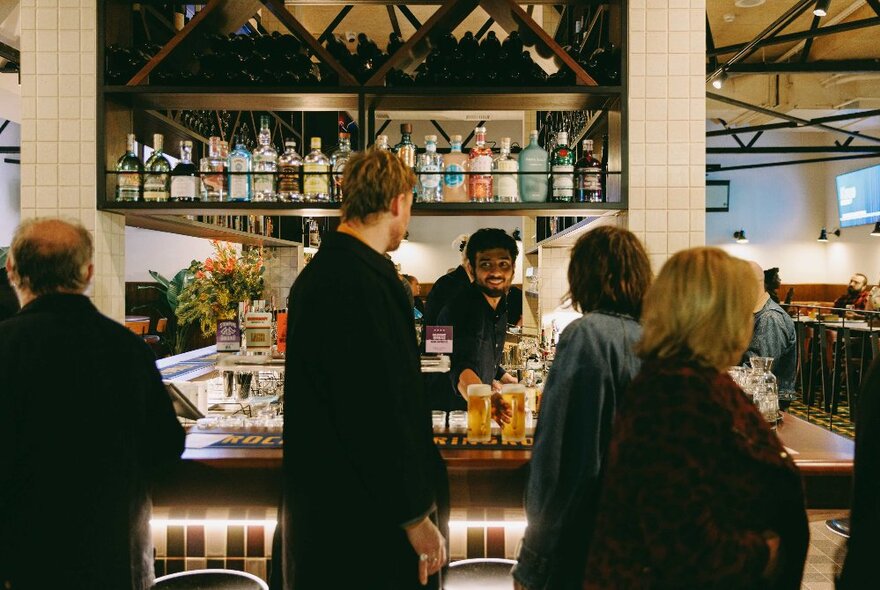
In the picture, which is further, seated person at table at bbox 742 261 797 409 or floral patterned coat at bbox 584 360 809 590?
seated person at table at bbox 742 261 797 409

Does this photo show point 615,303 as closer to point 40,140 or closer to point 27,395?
point 27,395

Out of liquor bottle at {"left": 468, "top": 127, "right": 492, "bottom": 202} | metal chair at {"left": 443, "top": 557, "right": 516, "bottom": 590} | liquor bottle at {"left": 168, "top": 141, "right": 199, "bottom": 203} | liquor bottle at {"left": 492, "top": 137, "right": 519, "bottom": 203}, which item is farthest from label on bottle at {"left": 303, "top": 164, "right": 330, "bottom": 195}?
metal chair at {"left": 443, "top": 557, "right": 516, "bottom": 590}

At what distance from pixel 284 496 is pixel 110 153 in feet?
6.80

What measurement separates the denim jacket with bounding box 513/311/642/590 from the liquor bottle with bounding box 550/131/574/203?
1.28 metres

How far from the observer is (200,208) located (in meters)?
3.01

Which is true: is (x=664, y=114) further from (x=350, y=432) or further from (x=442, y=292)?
(x=350, y=432)

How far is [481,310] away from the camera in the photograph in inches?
131

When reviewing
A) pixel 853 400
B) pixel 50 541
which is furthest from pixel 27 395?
pixel 853 400

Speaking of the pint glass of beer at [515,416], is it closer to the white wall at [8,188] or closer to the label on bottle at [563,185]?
the label on bottle at [563,185]

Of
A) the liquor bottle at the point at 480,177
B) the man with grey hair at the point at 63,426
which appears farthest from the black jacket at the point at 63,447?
the liquor bottle at the point at 480,177

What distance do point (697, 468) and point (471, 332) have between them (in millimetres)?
1956

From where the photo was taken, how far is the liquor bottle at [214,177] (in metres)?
3.00

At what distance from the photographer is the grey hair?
1.78 meters

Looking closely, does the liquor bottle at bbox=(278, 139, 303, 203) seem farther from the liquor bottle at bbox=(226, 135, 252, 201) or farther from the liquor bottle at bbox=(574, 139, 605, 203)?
the liquor bottle at bbox=(574, 139, 605, 203)
